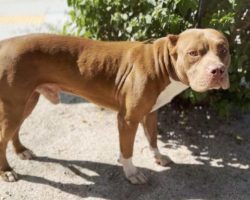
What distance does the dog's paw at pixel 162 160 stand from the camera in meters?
5.10

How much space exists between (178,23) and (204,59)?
1040 mm

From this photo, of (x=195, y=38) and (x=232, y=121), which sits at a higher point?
(x=195, y=38)

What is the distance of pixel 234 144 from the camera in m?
5.45

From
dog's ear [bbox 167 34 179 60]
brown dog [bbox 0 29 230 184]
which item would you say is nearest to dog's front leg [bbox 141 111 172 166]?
brown dog [bbox 0 29 230 184]

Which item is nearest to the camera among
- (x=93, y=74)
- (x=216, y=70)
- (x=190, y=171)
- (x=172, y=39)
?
(x=216, y=70)

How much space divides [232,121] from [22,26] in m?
4.04

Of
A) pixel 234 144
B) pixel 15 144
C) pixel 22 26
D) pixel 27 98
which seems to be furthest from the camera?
pixel 22 26

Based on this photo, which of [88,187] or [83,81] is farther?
[88,187]

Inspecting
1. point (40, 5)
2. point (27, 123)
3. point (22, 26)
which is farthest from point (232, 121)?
point (40, 5)

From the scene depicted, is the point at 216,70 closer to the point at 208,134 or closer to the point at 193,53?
the point at 193,53

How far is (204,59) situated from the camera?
390 cm

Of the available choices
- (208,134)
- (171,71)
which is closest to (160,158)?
(208,134)

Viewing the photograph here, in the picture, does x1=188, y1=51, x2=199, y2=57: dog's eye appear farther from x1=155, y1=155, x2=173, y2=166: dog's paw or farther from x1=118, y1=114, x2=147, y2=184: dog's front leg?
x1=155, y1=155, x2=173, y2=166: dog's paw

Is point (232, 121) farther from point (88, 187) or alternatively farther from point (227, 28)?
point (88, 187)
